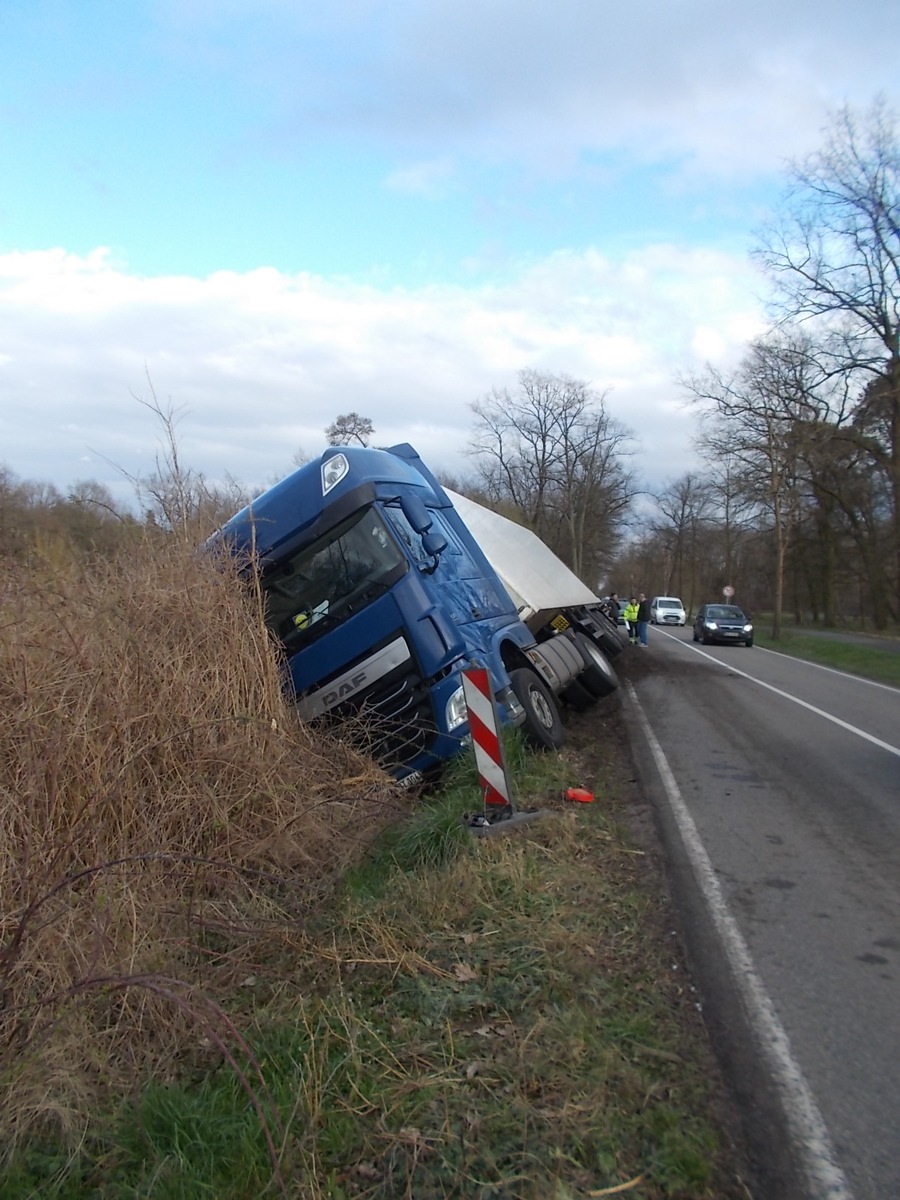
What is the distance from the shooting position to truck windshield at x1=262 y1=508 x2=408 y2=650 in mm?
7594

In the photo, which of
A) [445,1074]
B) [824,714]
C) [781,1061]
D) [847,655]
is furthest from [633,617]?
[445,1074]

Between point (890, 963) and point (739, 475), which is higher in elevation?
point (739, 475)

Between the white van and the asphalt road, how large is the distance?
43321mm

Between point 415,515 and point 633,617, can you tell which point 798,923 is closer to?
point 415,515

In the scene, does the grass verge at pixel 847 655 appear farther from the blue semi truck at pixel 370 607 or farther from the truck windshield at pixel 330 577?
the truck windshield at pixel 330 577

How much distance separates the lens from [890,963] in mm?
4414

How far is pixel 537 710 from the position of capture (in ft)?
29.6

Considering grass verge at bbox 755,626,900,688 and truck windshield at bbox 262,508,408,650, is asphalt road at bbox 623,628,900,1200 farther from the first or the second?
grass verge at bbox 755,626,900,688

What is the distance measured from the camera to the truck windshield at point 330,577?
7594 mm

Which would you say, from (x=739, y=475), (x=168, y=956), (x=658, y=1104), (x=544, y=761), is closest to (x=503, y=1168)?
(x=658, y=1104)

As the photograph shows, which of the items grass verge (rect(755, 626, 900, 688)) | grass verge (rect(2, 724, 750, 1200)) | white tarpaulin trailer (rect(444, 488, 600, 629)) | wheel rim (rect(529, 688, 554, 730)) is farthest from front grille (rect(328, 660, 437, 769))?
grass verge (rect(755, 626, 900, 688))

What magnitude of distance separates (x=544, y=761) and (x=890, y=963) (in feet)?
13.9

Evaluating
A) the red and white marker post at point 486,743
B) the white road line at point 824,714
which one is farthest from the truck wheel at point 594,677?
the red and white marker post at point 486,743

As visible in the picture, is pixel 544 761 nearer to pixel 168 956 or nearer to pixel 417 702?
pixel 417 702
